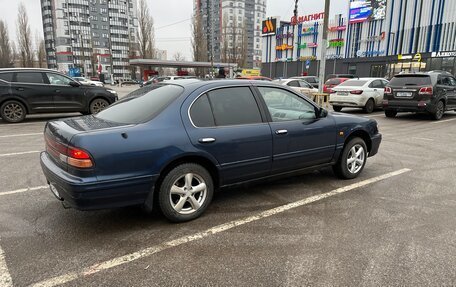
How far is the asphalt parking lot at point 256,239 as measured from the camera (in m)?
2.76

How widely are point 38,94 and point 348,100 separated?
36.9 ft

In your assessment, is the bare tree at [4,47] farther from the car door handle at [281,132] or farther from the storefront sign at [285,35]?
the car door handle at [281,132]

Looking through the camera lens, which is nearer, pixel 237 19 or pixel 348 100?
pixel 348 100

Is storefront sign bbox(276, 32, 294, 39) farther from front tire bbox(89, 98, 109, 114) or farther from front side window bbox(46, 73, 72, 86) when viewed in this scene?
front side window bbox(46, 73, 72, 86)

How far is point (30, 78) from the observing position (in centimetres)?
1093

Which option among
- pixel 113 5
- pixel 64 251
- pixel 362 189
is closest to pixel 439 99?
pixel 362 189

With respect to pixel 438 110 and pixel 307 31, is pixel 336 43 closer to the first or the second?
pixel 307 31

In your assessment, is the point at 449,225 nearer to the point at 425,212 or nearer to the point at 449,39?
the point at 425,212

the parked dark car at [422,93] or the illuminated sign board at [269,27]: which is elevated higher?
the illuminated sign board at [269,27]

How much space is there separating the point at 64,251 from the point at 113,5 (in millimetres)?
118857

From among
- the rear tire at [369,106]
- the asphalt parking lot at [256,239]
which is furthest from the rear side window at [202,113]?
the rear tire at [369,106]

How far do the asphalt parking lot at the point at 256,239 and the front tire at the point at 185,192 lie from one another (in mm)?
139

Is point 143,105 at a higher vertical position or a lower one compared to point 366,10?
lower

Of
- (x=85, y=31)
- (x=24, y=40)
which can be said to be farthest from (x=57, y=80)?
(x=85, y=31)
